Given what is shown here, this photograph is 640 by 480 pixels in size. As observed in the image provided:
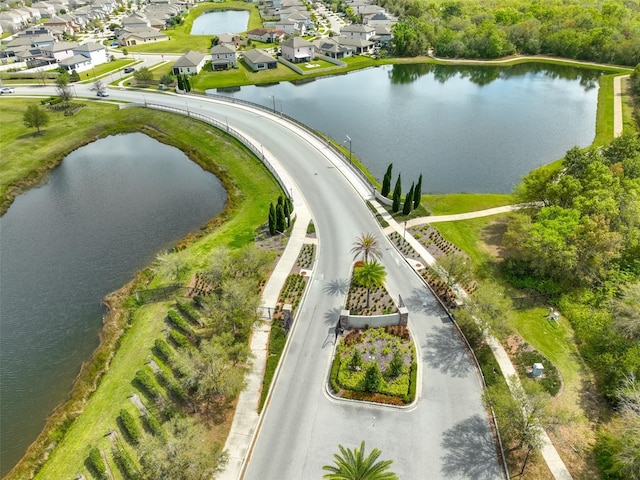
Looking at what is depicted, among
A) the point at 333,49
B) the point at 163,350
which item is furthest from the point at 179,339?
the point at 333,49

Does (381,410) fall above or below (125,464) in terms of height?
below

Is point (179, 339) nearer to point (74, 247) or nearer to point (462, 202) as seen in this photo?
point (74, 247)

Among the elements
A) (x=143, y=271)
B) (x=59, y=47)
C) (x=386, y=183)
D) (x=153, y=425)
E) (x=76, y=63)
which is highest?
(x=59, y=47)

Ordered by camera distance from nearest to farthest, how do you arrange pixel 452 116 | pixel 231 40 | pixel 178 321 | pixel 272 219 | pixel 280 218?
pixel 178 321 → pixel 272 219 → pixel 280 218 → pixel 452 116 → pixel 231 40

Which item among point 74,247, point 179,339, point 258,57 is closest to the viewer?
point 179,339

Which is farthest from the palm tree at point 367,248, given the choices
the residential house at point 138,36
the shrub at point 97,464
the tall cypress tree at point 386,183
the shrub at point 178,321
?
the residential house at point 138,36

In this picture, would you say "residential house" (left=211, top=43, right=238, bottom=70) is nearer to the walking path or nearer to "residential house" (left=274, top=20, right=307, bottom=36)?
"residential house" (left=274, top=20, right=307, bottom=36)

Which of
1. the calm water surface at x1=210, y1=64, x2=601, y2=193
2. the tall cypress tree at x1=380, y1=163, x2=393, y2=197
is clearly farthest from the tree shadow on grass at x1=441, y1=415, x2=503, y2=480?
the calm water surface at x1=210, y1=64, x2=601, y2=193

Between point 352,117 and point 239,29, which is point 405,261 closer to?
point 352,117
